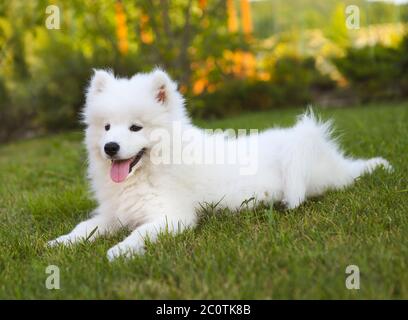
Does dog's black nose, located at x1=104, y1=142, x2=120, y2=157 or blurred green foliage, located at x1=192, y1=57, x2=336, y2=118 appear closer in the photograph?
dog's black nose, located at x1=104, y1=142, x2=120, y2=157

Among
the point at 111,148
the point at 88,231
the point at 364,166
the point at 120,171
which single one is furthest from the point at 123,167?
the point at 364,166

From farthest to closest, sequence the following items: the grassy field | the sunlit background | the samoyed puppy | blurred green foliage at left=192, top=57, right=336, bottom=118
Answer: blurred green foliage at left=192, top=57, right=336, bottom=118, the sunlit background, the samoyed puppy, the grassy field

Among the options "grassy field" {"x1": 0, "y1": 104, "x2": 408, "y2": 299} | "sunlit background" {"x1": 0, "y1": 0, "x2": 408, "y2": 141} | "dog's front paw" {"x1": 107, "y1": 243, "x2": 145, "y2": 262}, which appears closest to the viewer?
"grassy field" {"x1": 0, "y1": 104, "x2": 408, "y2": 299}

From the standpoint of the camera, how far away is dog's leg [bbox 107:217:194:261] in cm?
238

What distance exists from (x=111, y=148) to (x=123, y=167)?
0.18 m

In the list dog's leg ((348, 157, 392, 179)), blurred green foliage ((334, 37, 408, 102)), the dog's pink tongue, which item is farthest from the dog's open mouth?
blurred green foliage ((334, 37, 408, 102))

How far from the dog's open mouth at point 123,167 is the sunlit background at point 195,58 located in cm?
437

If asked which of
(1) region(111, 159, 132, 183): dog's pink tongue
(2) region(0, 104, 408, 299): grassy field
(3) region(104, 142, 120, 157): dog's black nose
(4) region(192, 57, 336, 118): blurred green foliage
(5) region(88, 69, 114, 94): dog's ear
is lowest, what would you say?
(2) region(0, 104, 408, 299): grassy field

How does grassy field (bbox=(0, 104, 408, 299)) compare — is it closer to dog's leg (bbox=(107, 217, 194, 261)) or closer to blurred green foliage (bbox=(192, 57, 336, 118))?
dog's leg (bbox=(107, 217, 194, 261))

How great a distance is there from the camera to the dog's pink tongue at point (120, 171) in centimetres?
282

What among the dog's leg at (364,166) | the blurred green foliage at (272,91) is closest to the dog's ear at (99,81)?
the dog's leg at (364,166)

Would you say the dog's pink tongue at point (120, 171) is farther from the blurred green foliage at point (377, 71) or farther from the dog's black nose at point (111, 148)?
the blurred green foliage at point (377, 71)

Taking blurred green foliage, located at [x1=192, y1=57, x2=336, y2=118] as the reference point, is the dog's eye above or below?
below

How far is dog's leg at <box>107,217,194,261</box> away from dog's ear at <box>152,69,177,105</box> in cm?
72
